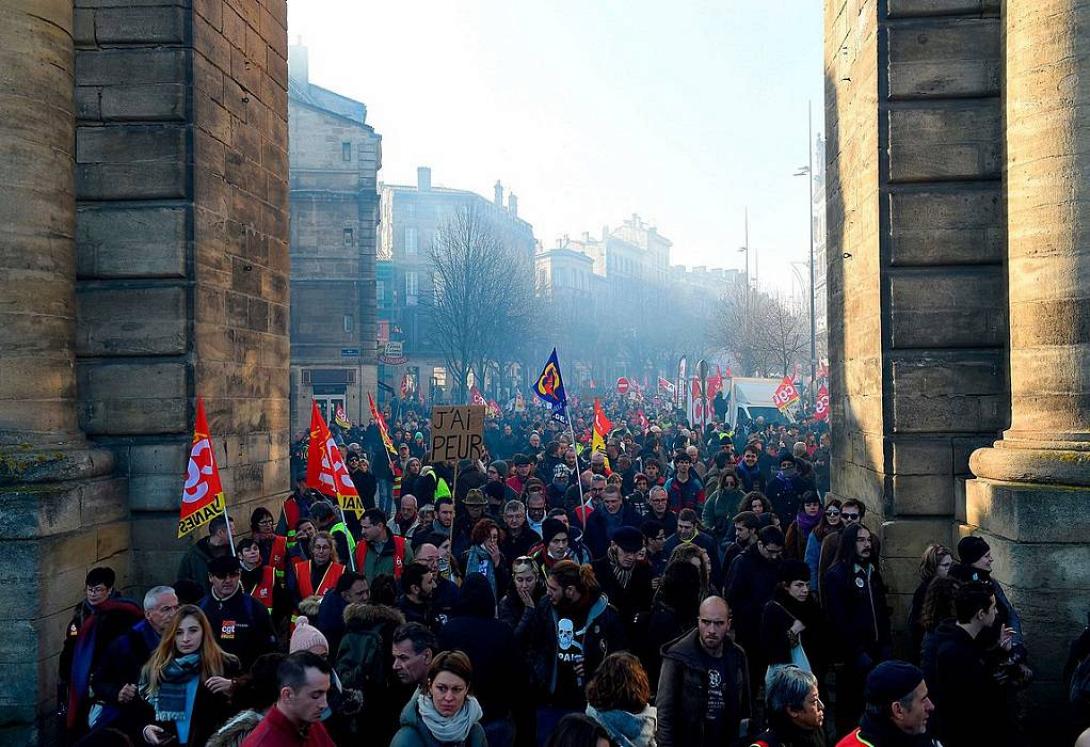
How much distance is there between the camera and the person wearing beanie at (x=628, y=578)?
301 inches

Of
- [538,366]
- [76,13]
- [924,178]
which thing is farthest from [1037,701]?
[538,366]

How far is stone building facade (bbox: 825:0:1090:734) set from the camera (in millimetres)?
8094

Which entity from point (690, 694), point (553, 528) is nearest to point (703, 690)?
point (690, 694)

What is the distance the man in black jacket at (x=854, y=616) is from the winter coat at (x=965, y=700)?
185cm

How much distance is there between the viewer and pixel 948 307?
32.2 ft

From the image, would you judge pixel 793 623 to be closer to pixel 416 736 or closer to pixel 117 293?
pixel 416 736

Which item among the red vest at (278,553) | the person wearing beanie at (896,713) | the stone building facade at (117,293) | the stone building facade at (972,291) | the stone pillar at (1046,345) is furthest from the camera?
the red vest at (278,553)

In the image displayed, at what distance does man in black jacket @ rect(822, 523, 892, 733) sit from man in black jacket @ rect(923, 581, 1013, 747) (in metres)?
1.82

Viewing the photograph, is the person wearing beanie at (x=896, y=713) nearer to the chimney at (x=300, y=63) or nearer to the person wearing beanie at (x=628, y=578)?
the person wearing beanie at (x=628, y=578)

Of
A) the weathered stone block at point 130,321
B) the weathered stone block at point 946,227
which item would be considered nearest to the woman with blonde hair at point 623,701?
the weathered stone block at point 946,227

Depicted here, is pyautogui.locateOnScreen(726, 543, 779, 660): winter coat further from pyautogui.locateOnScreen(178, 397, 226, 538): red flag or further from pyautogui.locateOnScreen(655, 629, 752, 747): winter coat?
pyautogui.locateOnScreen(178, 397, 226, 538): red flag

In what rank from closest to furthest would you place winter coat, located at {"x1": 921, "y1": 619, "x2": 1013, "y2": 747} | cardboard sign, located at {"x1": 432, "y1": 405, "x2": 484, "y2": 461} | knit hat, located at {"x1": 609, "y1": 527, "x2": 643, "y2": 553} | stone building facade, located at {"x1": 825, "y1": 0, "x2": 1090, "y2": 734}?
winter coat, located at {"x1": 921, "y1": 619, "x2": 1013, "y2": 747} → knit hat, located at {"x1": 609, "y1": 527, "x2": 643, "y2": 553} → stone building facade, located at {"x1": 825, "y1": 0, "x2": 1090, "y2": 734} → cardboard sign, located at {"x1": 432, "y1": 405, "x2": 484, "y2": 461}

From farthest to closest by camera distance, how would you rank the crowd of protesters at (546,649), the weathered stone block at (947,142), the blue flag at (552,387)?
the blue flag at (552,387)
the weathered stone block at (947,142)
the crowd of protesters at (546,649)

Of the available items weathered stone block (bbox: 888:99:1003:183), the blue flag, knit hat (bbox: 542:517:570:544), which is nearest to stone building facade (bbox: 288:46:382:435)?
the blue flag
